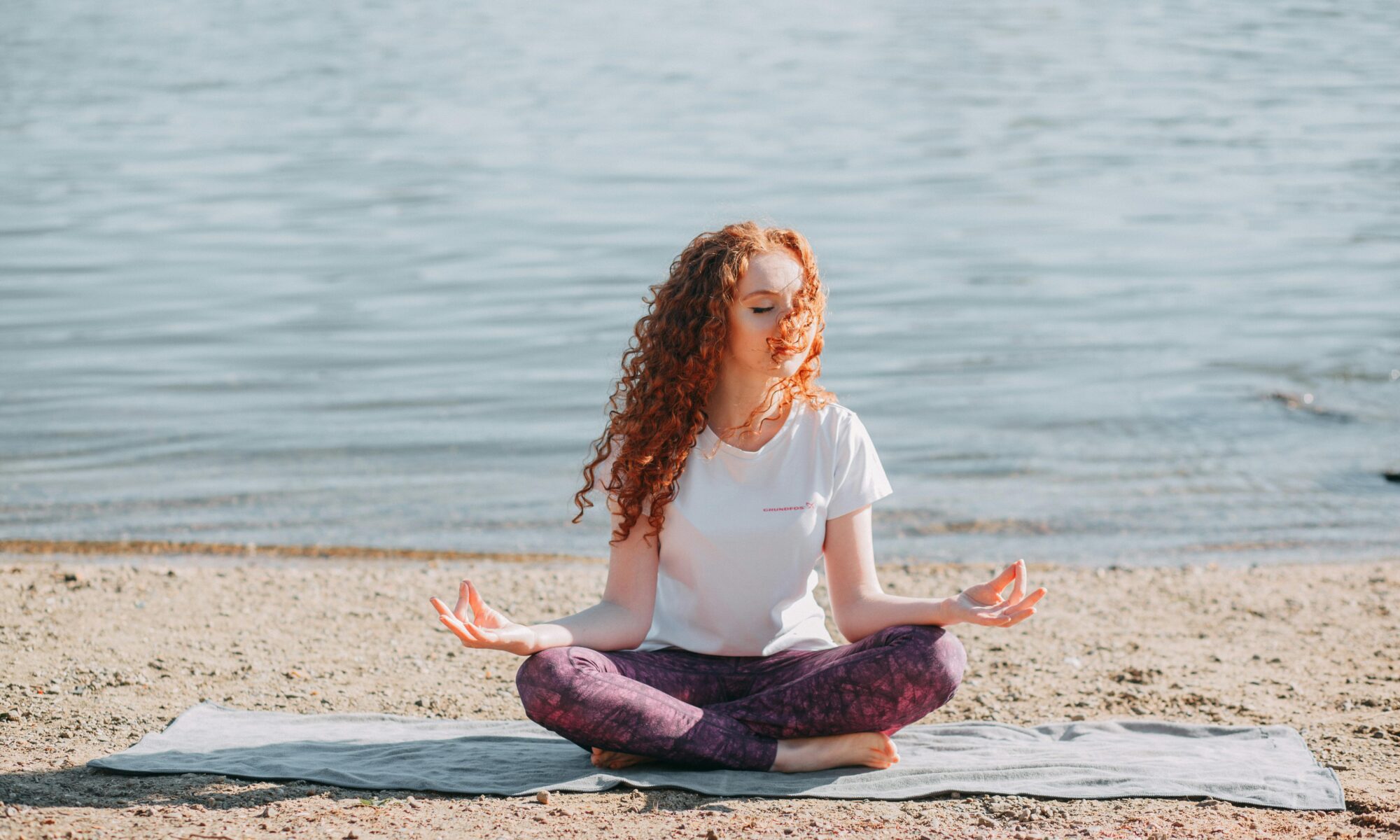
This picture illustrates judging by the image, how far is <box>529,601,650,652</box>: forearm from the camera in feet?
12.9

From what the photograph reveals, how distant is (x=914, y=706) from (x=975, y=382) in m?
6.92

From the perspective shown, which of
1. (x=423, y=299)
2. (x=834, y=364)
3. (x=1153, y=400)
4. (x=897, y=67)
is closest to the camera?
(x=1153, y=400)

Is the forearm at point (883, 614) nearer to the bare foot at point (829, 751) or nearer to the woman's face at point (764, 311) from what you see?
the bare foot at point (829, 751)

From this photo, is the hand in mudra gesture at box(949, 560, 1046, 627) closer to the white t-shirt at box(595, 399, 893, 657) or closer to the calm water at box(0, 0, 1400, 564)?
the white t-shirt at box(595, 399, 893, 657)

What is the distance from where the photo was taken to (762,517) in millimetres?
Answer: 3977

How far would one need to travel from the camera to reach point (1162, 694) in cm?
508

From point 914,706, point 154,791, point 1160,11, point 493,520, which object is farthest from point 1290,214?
point 1160,11

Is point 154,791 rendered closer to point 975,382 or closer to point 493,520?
point 493,520

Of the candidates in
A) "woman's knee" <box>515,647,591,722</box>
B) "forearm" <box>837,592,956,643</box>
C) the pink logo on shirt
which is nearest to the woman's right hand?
"woman's knee" <box>515,647,591,722</box>

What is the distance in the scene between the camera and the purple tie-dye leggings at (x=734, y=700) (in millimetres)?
3834

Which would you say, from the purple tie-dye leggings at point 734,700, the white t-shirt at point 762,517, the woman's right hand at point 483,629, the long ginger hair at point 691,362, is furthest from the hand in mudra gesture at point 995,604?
the woman's right hand at point 483,629

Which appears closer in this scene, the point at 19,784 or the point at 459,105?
the point at 19,784

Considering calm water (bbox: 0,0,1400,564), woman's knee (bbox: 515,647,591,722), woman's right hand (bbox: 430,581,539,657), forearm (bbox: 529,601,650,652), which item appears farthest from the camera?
calm water (bbox: 0,0,1400,564)

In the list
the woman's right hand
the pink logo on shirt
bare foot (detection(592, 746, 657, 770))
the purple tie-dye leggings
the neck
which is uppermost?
the neck
